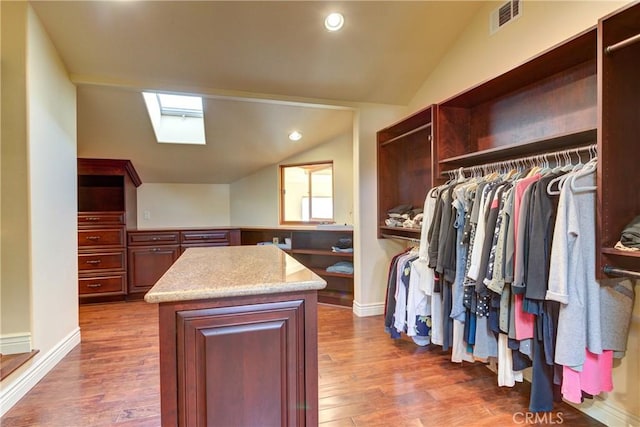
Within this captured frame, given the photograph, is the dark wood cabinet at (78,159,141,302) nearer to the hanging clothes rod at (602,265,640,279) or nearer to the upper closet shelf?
the upper closet shelf

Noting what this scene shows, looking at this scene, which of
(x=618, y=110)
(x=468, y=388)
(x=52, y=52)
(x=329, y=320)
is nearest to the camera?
(x=618, y=110)

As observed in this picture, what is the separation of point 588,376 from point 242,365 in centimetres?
155

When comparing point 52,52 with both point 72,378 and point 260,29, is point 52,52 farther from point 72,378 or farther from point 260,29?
point 72,378

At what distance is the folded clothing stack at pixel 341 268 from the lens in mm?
3791

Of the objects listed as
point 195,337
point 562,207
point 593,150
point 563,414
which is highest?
point 593,150

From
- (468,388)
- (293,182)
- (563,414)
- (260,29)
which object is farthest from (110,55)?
(563,414)

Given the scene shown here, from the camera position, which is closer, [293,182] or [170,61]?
[170,61]

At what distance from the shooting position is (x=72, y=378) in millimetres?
2174

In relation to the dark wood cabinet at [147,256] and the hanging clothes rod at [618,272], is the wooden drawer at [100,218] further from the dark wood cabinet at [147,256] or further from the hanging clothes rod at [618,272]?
the hanging clothes rod at [618,272]

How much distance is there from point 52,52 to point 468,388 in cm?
372

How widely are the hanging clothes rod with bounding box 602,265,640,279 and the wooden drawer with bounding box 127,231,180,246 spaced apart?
13.7ft

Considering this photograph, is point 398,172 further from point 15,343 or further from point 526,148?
point 15,343

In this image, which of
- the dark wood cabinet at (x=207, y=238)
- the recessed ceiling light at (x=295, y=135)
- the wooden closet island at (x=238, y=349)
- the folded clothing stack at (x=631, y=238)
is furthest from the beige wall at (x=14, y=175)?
the folded clothing stack at (x=631, y=238)

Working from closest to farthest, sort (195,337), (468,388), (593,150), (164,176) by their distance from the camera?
(195,337) → (593,150) → (468,388) → (164,176)
